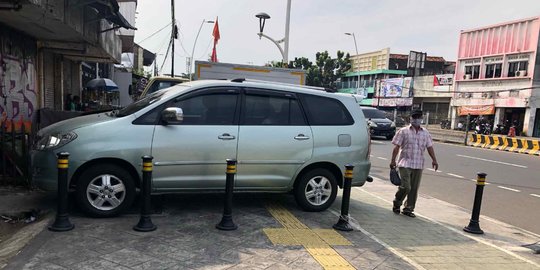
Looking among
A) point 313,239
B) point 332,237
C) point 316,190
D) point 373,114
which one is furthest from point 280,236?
point 373,114

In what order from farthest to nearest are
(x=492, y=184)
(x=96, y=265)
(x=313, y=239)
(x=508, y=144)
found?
1. (x=508, y=144)
2. (x=492, y=184)
3. (x=313, y=239)
4. (x=96, y=265)

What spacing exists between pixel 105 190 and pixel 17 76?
7192 millimetres

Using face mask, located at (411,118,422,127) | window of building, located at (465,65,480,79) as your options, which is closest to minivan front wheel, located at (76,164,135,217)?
face mask, located at (411,118,422,127)

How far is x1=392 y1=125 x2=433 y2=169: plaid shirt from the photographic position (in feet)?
21.8

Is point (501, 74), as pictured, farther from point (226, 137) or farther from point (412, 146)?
point (226, 137)

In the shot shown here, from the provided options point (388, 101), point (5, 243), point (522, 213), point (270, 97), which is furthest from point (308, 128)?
point (388, 101)

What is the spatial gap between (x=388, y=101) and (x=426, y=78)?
7.02 meters

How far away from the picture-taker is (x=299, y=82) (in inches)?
486

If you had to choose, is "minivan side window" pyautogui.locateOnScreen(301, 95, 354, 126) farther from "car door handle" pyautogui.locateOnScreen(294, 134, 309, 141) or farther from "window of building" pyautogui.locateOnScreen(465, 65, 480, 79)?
"window of building" pyautogui.locateOnScreen(465, 65, 480, 79)

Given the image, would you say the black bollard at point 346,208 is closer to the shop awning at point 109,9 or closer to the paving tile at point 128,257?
the paving tile at point 128,257

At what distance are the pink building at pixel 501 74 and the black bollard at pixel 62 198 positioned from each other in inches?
1326

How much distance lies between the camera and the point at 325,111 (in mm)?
6273

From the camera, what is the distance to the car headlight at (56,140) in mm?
5055

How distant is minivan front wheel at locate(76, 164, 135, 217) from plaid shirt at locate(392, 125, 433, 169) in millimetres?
4087
